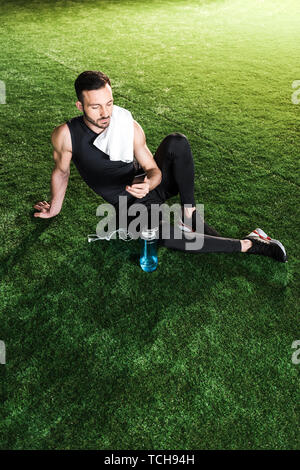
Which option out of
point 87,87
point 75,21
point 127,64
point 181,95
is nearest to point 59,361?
point 87,87

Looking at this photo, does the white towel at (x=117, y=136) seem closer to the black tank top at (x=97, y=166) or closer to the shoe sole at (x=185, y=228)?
the black tank top at (x=97, y=166)

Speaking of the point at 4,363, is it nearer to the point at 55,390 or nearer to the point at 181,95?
the point at 55,390

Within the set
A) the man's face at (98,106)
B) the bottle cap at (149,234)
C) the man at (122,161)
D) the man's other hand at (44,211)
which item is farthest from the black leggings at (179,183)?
the man's other hand at (44,211)

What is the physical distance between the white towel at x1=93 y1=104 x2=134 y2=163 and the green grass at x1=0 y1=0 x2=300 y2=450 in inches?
22.7

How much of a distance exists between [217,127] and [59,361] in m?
2.40

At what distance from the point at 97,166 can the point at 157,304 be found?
0.76 m

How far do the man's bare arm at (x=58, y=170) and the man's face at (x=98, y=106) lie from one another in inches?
6.3

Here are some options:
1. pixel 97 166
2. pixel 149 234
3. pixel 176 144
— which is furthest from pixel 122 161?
pixel 149 234

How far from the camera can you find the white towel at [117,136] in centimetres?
171

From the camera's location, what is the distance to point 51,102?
11.2 ft

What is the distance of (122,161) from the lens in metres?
1.81

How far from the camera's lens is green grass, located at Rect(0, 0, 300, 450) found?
138 cm

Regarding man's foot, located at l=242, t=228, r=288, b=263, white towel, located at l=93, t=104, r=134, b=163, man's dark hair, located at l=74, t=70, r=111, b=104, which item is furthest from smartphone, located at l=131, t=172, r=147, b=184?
man's foot, located at l=242, t=228, r=288, b=263

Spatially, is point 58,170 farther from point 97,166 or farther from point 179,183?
point 179,183
